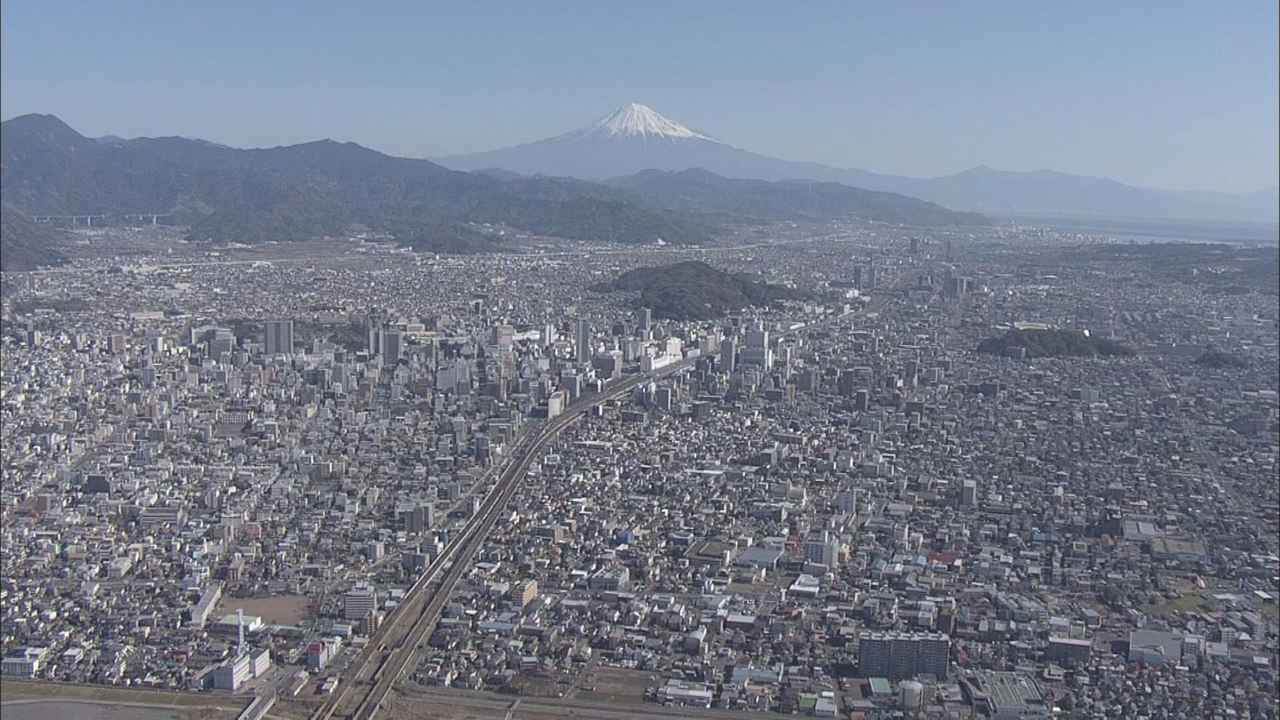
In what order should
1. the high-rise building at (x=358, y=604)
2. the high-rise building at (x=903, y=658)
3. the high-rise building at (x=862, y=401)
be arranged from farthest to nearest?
the high-rise building at (x=862, y=401), the high-rise building at (x=358, y=604), the high-rise building at (x=903, y=658)

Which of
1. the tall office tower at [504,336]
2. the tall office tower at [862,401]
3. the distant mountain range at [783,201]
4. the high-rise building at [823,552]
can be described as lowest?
the high-rise building at [823,552]

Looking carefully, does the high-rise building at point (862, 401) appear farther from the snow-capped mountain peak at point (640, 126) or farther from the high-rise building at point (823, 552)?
the snow-capped mountain peak at point (640, 126)

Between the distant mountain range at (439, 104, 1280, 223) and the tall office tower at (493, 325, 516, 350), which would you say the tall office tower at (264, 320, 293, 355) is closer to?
the tall office tower at (493, 325, 516, 350)

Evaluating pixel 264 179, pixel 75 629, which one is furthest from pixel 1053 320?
pixel 264 179

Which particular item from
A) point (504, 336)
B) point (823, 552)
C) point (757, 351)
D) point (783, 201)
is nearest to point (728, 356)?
point (757, 351)

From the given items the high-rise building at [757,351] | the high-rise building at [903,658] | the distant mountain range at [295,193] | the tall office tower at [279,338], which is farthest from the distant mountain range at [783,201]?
the high-rise building at [903,658]

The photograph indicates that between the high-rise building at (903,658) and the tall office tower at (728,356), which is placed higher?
the tall office tower at (728,356)

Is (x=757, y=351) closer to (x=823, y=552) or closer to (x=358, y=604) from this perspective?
(x=823, y=552)
